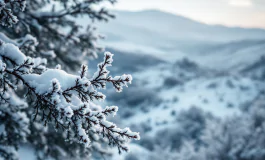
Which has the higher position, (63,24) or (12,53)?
(63,24)

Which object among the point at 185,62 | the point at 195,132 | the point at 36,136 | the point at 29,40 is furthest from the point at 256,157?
the point at 185,62

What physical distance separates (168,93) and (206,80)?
288 inches

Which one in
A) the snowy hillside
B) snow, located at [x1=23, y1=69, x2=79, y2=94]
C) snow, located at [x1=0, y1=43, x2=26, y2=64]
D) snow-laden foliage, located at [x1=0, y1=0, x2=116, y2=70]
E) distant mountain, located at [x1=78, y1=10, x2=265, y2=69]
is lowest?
snow, located at [x1=23, y1=69, x2=79, y2=94]

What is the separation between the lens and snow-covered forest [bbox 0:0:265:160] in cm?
182

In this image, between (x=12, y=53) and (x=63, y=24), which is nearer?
(x=12, y=53)

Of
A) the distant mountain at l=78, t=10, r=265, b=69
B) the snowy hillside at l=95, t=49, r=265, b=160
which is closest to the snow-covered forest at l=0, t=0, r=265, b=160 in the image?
the snowy hillside at l=95, t=49, r=265, b=160

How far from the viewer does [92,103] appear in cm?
281

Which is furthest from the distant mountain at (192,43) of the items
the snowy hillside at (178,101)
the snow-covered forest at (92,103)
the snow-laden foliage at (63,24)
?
the snow-laden foliage at (63,24)

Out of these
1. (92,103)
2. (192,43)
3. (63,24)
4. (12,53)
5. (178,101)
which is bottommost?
(12,53)

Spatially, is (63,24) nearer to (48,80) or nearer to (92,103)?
(92,103)

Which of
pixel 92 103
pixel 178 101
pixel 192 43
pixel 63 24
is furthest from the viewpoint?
pixel 192 43

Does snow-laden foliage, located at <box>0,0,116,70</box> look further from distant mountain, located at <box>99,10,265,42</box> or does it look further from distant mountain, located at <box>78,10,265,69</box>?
distant mountain, located at <box>99,10,265,42</box>

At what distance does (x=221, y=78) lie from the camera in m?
32.5

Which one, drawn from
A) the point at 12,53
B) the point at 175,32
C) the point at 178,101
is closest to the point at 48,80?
the point at 12,53
